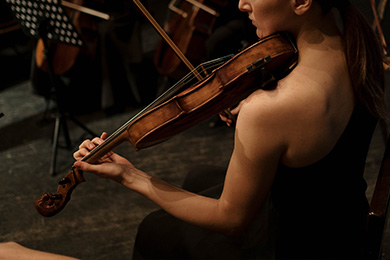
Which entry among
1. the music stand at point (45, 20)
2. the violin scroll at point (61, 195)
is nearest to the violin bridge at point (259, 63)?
the violin scroll at point (61, 195)

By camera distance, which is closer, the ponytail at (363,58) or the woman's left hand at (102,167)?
the ponytail at (363,58)

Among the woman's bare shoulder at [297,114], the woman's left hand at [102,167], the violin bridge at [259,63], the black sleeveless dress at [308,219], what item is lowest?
the black sleeveless dress at [308,219]

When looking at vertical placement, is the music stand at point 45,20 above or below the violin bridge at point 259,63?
below

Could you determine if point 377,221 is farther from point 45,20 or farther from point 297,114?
point 45,20

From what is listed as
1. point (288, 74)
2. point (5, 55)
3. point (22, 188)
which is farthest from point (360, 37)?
point (5, 55)

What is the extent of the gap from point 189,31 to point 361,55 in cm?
178

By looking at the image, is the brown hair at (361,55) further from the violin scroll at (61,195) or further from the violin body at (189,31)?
the violin body at (189,31)

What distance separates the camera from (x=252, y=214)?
101 centimetres

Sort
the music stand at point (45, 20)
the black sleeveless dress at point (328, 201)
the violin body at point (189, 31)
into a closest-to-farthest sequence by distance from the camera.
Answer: the black sleeveless dress at point (328, 201), the music stand at point (45, 20), the violin body at point (189, 31)

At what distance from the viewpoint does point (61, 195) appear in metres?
1.17

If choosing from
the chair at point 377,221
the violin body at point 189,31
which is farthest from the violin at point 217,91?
the violin body at point 189,31

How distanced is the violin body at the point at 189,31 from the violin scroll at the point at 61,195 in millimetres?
1552

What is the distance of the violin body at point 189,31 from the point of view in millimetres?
2613

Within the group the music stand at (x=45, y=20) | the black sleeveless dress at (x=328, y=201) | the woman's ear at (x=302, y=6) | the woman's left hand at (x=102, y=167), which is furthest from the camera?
the music stand at (x=45, y=20)
